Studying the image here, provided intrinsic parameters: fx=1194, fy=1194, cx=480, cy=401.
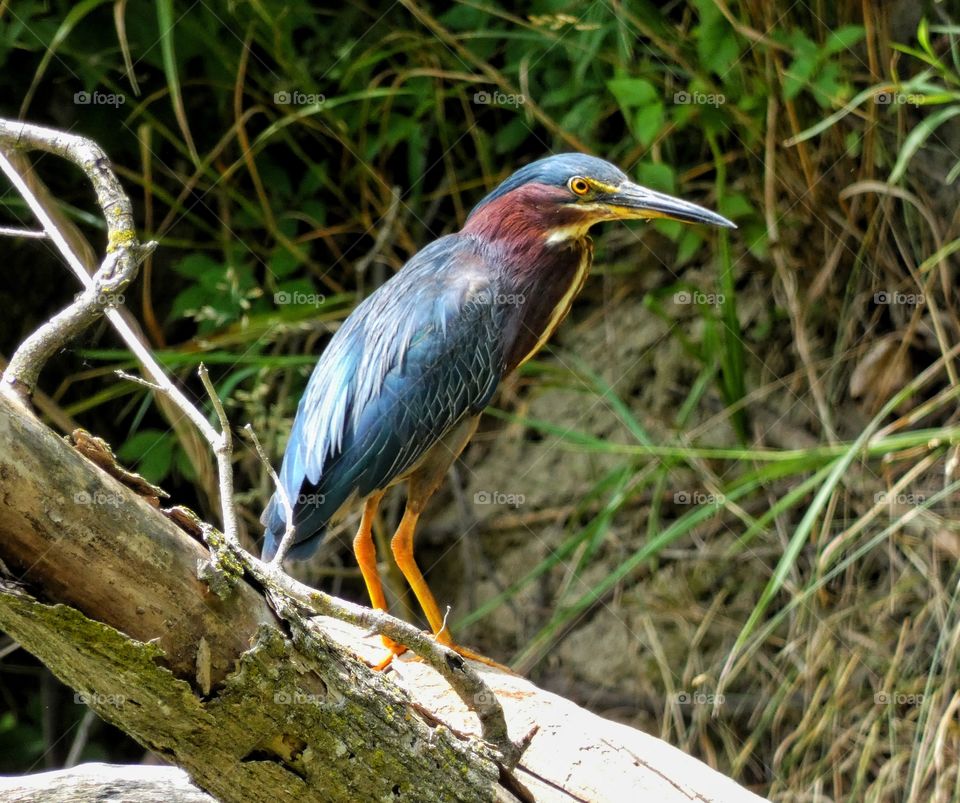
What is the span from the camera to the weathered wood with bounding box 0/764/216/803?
6.71 feet

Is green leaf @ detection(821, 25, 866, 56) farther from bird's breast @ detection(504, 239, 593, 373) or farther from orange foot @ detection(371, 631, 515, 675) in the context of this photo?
orange foot @ detection(371, 631, 515, 675)

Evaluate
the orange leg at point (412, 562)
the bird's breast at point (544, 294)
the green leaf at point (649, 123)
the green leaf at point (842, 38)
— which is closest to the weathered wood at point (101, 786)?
the orange leg at point (412, 562)

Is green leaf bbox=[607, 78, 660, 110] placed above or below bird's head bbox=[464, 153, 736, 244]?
above

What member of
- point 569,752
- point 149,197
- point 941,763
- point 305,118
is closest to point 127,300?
point 149,197

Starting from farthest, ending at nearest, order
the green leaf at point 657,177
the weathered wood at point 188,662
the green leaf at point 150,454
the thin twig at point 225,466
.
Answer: the green leaf at point 150,454 → the green leaf at point 657,177 → the thin twig at point 225,466 → the weathered wood at point 188,662

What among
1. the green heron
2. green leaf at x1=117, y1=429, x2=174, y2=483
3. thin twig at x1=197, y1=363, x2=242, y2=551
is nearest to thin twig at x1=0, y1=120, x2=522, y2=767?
thin twig at x1=197, y1=363, x2=242, y2=551

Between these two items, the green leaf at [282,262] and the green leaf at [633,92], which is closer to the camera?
the green leaf at [633,92]

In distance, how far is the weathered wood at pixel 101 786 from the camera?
204 cm

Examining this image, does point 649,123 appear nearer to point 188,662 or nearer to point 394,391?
point 394,391

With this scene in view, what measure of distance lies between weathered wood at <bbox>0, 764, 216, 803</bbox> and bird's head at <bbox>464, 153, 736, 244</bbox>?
6.12ft

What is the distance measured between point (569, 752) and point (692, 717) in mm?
1864

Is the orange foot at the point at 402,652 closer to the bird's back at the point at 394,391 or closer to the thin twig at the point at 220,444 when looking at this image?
the bird's back at the point at 394,391

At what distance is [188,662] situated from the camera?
60.6 inches

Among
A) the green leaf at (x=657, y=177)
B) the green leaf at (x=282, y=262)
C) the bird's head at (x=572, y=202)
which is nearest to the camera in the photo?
the bird's head at (x=572, y=202)
